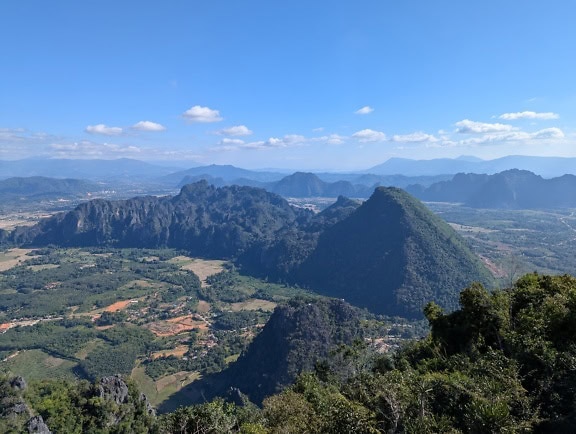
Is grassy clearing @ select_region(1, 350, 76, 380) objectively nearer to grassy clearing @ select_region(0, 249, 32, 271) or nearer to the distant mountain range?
the distant mountain range

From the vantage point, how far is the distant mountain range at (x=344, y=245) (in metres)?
99.3

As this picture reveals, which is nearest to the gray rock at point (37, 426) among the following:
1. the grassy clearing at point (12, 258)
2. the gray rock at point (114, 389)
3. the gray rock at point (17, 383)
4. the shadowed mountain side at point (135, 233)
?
the gray rock at point (114, 389)

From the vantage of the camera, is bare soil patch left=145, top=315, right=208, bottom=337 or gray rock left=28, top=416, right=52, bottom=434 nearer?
gray rock left=28, top=416, right=52, bottom=434

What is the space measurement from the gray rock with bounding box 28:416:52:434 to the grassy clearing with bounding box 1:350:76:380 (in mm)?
32925

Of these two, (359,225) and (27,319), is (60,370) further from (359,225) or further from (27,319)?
(359,225)

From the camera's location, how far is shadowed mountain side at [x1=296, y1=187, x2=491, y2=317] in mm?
95500

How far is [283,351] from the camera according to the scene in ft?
187

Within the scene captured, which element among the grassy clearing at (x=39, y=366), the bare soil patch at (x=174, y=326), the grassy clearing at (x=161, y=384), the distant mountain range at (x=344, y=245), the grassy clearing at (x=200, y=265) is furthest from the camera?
the grassy clearing at (x=200, y=265)

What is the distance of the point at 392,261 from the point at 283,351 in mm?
60312

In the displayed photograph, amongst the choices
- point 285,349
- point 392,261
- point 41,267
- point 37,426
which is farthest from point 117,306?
point 392,261

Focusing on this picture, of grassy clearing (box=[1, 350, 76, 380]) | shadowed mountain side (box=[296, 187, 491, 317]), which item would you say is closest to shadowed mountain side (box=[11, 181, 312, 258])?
shadowed mountain side (box=[296, 187, 491, 317])

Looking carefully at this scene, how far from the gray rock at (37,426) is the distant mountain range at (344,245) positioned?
73.3m

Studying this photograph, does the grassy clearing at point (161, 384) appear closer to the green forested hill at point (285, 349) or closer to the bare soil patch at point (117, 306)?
the green forested hill at point (285, 349)

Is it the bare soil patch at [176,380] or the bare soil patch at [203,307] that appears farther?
the bare soil patch at [203,307]
